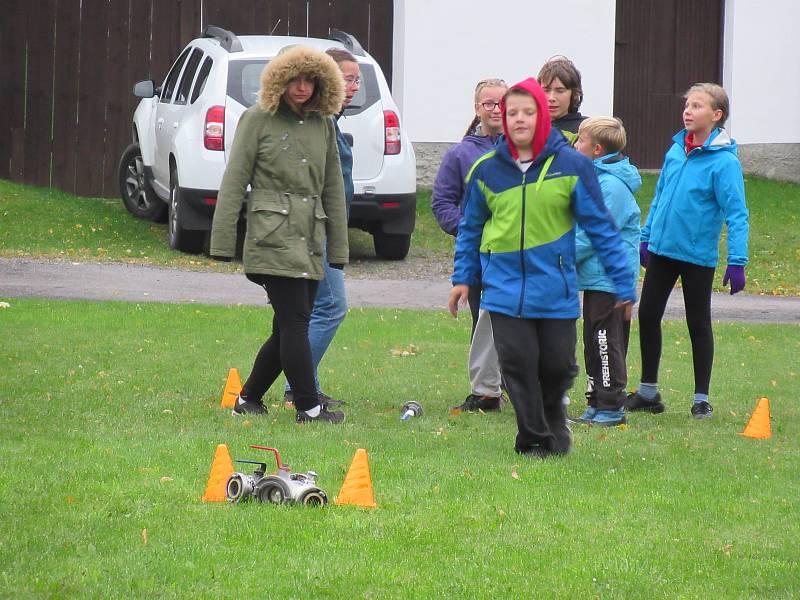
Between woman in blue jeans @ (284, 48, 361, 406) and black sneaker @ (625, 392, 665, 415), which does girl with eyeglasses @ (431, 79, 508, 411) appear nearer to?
woman in blue jeans @ (284, 48, 361, 406)

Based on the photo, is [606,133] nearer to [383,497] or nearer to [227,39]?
[383,497]

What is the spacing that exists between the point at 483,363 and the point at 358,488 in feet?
8.32

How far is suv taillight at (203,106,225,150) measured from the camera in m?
13.3

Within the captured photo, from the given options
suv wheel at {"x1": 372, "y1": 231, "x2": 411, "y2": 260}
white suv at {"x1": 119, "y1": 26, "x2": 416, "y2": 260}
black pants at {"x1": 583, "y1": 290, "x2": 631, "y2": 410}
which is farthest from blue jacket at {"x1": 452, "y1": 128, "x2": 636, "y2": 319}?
suv wheel at {"x1": 372, "y1": 231, "x2": 411, "y2": 260}

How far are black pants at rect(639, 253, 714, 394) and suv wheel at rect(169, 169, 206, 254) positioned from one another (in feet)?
22.7

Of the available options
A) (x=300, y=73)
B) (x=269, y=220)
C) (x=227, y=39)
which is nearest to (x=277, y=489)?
(x=269, y=220)

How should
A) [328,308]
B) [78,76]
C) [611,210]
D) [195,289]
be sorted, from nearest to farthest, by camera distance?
[611,210] < [328,308] < [195,289] < [78,76]

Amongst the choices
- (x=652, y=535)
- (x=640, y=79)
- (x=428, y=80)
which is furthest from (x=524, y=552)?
(x=640, y=79)

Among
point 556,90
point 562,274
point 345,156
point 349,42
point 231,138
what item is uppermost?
point 349,42

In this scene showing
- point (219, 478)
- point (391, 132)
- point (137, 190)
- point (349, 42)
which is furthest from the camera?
point (137, 190)

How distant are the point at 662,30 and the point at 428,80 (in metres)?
4.38

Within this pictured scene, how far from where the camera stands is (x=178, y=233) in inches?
562

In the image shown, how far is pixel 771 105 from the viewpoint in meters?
21.7

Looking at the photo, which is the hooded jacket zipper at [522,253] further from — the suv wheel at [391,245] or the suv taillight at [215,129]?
the suv wheel at [391,245]
